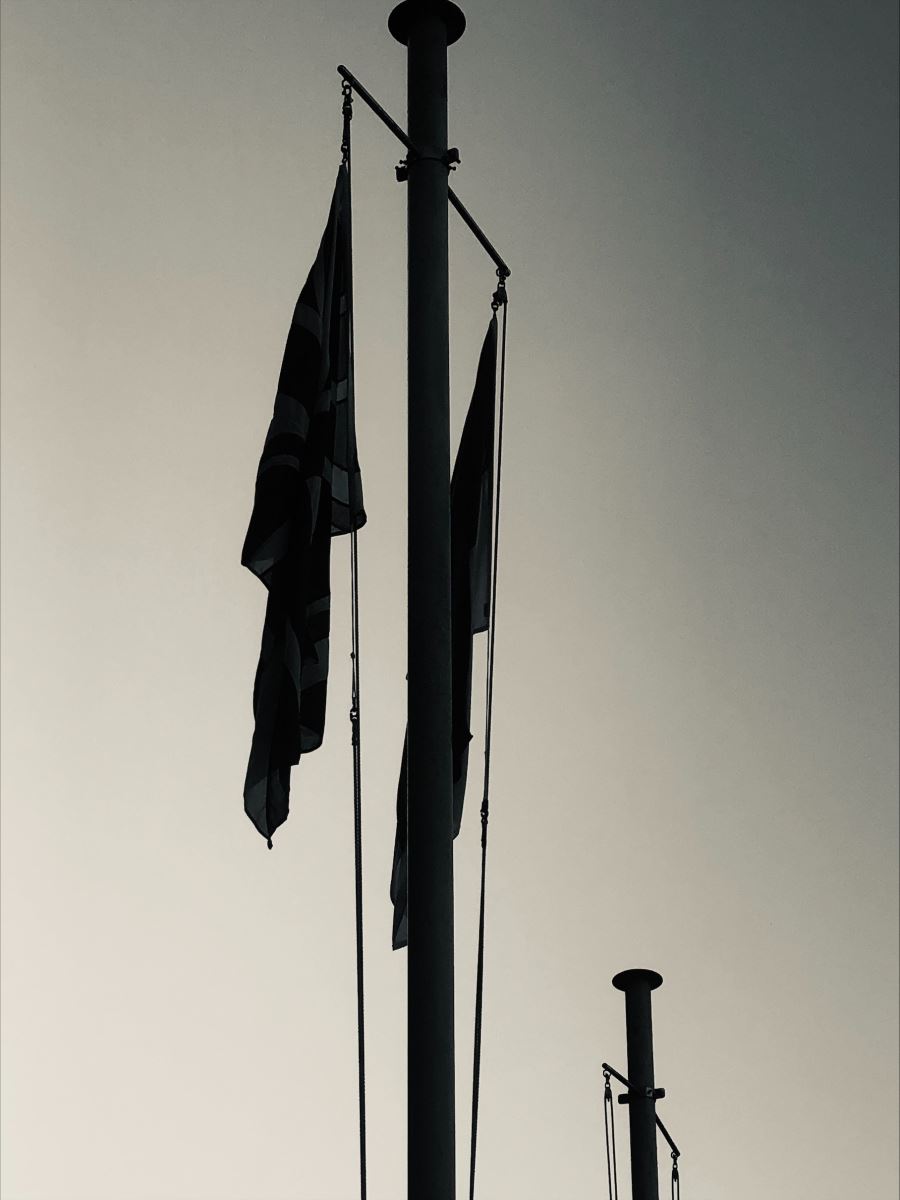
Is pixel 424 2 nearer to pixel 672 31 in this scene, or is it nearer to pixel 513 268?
pixel 513 268

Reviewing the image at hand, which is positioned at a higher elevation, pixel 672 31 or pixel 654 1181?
pixel 672 31

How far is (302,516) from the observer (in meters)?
5.14

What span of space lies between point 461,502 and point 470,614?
1.37 feet

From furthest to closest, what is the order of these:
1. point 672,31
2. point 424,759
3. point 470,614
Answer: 1. point 672,31
2. point 470,614
3. point 424,759

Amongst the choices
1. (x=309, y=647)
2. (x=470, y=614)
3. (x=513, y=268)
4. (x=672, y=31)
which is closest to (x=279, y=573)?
(x=309, y=647)

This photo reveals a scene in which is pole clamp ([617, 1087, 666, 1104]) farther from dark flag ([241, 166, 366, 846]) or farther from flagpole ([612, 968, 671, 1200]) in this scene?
dark flag ([241, 166, 366, 846])

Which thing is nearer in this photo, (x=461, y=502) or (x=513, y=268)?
(x=461, y=502)

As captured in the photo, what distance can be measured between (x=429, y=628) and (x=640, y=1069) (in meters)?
5.20

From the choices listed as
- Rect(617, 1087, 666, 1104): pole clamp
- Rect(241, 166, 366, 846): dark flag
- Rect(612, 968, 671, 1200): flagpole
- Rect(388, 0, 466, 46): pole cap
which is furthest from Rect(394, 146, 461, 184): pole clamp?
Rect(617, 1087, 666, 1104): pole clamp

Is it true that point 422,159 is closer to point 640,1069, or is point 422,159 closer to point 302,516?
point 302,516

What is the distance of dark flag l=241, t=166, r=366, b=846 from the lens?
507 centimetres

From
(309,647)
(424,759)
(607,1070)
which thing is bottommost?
(607,1070)

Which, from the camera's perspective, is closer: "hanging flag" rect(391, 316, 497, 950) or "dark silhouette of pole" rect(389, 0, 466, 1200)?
"dark silhouette of pole" rect(389, 0, 466, 1200)

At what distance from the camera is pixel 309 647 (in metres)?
5.30
